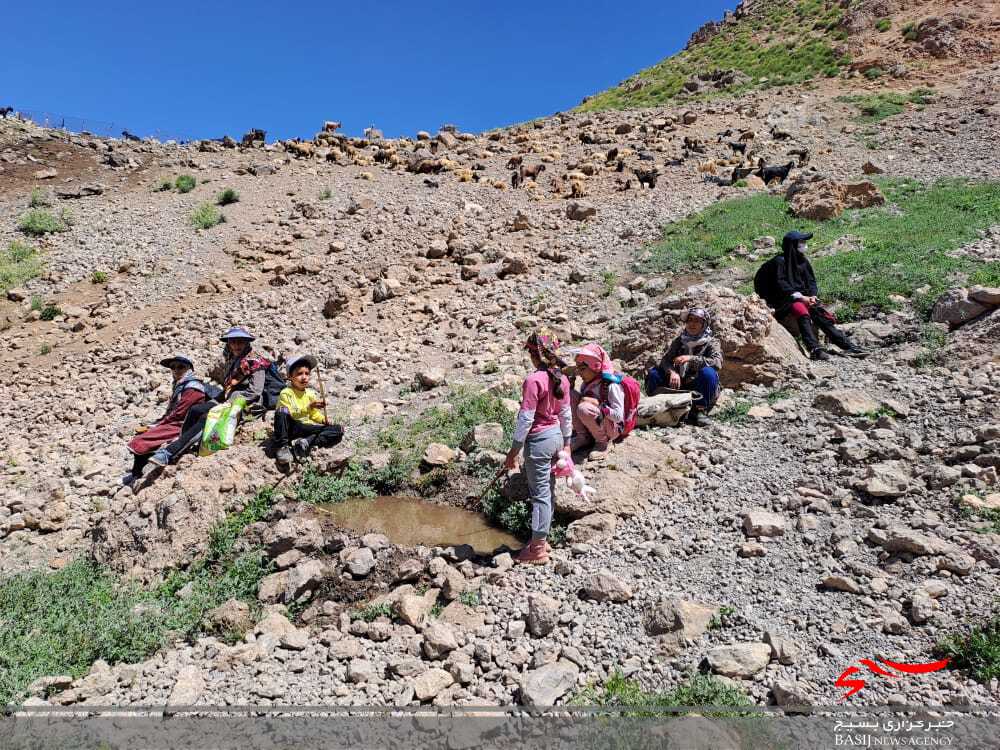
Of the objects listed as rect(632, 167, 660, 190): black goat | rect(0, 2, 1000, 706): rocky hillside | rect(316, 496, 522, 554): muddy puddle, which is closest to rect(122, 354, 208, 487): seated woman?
rect(0, 2, 1000, 706): rocky hillside

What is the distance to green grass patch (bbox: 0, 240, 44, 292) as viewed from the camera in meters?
12.7

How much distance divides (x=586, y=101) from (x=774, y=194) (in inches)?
948

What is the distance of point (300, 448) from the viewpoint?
6234 mm

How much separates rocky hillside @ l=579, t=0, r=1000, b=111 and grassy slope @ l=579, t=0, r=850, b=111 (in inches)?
2.2

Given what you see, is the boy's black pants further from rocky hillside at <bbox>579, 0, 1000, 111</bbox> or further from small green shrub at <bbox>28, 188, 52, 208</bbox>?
rocky hillside at <bbox>579, 0, 1000, 111</bbox>

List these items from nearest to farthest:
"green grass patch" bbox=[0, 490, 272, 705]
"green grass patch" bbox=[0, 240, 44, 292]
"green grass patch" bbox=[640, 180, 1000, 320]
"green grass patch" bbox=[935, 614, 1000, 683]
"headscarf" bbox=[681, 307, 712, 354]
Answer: "green grass patch" bbox=[935, 614, 1000, 683]
"green grass patch" bbox=[0, 490, 272, 705]
"headscarf" bbox=[681, 307, 712, 354]
"green grass patch" bbox=[640, 180, 1000, 320]
"green grass patch" bbox=[0, 240, 44, 292]

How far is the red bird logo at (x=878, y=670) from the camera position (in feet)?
9.57

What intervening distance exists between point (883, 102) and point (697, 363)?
19969 millimetres

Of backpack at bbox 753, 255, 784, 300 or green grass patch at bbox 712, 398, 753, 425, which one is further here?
backpack at bbox 753, 255, 784, 300

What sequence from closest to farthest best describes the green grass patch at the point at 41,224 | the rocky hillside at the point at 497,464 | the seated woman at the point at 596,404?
1. the rocky hillside at the point at 497,464
2. the seated woman at the point at 596,404
3. the green grass patch at the point at 41,224

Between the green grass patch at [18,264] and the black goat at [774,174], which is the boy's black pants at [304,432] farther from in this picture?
the black goat at [774,174]

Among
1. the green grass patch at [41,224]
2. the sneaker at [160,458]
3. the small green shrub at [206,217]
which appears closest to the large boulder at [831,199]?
the sneaker at [160,458]

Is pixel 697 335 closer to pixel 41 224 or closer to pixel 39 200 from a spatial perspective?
pixel 41 224

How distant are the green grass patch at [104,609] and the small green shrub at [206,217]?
37.0ft
